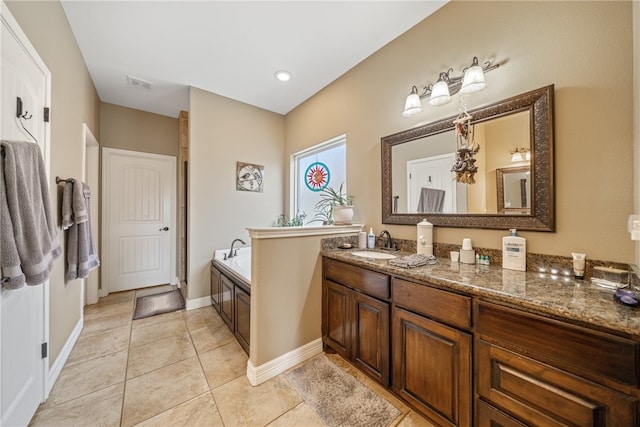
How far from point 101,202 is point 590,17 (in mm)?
4924

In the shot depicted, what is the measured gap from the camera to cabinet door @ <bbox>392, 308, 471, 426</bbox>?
109cm

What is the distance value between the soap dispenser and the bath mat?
9.38 ft

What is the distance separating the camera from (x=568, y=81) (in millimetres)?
1234

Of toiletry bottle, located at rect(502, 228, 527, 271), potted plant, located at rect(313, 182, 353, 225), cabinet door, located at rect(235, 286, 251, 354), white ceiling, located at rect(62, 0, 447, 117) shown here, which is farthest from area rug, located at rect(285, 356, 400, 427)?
white ceiling, located at rect(62, 0, 447, 117)

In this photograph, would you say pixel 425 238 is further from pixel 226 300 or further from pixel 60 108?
pixel 60 108

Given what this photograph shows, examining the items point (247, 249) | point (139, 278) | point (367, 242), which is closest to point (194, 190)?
point (247, 249)

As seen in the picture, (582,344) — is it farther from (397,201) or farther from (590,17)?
(590,17)

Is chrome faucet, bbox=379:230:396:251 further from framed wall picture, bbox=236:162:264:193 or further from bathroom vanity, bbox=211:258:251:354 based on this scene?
framed wall picture, bbox=236:162:264:193

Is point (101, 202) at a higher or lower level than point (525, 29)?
lower

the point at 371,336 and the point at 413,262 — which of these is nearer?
the point at 413,262

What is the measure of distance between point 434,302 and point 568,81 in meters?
1.38

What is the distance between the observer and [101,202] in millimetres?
3197

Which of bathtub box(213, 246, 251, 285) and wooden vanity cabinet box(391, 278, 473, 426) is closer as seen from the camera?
wooden vanity cabinet box(391, 278, 473, 426)

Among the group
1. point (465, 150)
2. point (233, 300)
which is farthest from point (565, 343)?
point (233, 300)
